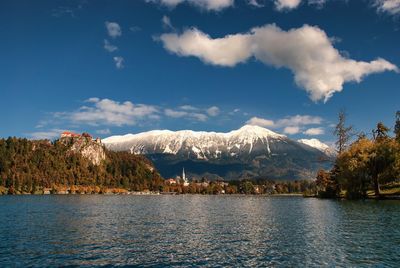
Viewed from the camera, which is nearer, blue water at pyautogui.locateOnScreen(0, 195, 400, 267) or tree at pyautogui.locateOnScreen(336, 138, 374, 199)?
blue water at pyautogui.locateOnScreen(0, 195, 400, 267)

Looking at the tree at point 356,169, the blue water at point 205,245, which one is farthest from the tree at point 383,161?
the blue water at point 205,245

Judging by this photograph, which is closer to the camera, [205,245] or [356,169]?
[205,245]

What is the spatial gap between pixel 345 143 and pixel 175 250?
151570 millimetres

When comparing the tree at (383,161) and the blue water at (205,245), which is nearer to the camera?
the blue water at (205,245)

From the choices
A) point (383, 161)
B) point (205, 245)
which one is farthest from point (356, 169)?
point (205, 245)

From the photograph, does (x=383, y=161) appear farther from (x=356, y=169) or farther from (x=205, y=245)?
(x=205, y=245)

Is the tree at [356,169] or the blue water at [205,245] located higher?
the tree at [356,169]

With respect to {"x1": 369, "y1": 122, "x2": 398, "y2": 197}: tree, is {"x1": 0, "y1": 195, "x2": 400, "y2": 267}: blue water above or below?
below

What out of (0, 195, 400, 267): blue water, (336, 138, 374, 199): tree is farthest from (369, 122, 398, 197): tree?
(0, 195, 400, 267): blue water

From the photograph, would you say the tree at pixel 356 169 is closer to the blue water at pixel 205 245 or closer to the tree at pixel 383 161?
the tree at pixel 383 161

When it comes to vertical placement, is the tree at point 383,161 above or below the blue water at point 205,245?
above

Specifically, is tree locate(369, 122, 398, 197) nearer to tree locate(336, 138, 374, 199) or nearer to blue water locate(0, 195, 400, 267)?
tree locate(336, 138, 374, 199)

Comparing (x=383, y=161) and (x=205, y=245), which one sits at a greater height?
(x=383, y=161)

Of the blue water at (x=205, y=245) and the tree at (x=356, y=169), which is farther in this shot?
the tree at (x=356, y=169)
